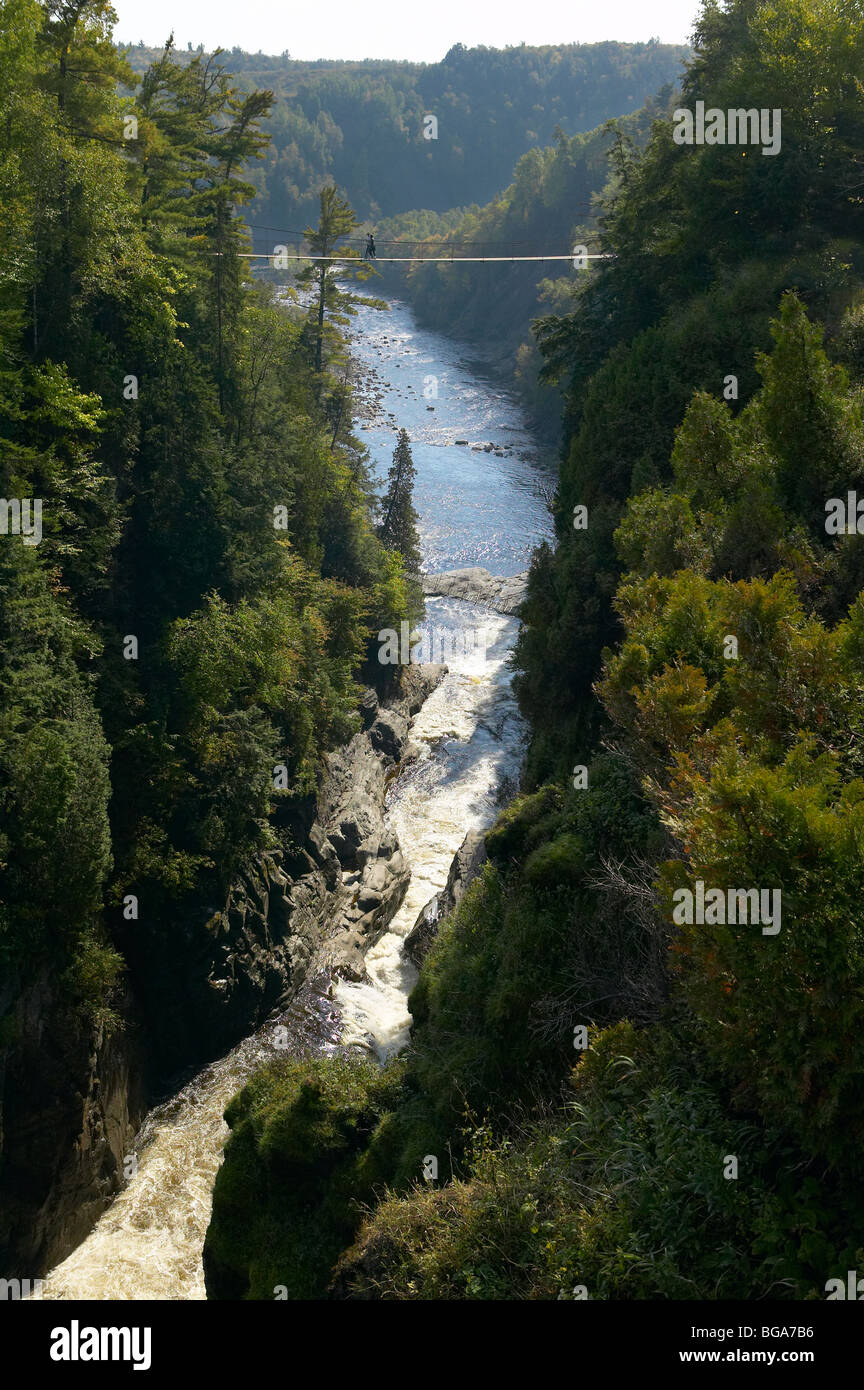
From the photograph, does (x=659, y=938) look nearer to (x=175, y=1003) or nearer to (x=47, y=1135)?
(x=47, y=1135)

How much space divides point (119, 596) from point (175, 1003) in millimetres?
10787

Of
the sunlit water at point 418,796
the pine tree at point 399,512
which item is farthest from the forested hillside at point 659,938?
the pine tree at point 399,512

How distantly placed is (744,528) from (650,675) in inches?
148

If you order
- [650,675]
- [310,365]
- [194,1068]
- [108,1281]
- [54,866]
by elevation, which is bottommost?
[108,1281]

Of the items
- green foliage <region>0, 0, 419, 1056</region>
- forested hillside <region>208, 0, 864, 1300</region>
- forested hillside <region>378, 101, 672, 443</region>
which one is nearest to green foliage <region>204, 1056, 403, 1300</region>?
forested hillside <region>208, 0, 864, 1300</region>

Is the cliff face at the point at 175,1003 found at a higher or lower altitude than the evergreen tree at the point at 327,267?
lower

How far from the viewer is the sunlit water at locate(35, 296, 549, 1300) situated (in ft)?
60.7

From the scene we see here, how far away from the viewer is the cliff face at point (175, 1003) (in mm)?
17703

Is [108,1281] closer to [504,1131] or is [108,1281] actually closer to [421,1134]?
[421,1134]

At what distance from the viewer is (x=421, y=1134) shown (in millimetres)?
13578

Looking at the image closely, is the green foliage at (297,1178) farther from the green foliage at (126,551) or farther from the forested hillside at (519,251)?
the forested hillside at (519,251)

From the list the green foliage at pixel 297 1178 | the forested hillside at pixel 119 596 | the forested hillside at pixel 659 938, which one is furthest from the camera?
the forested hillside at pixel 119 596

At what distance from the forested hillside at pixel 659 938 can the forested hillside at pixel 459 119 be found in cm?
17177
